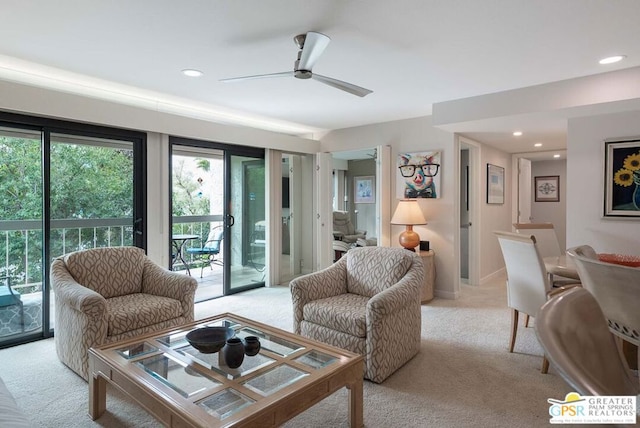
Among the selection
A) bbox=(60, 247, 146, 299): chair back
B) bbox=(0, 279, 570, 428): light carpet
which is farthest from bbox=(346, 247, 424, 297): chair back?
bbox=(60, 247, 146, 299): chair back

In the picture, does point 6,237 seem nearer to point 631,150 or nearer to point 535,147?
point 631,150

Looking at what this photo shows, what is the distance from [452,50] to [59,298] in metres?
3.33

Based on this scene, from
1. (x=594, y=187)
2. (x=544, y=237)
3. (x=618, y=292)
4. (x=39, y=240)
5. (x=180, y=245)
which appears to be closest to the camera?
(x=618, y=292)

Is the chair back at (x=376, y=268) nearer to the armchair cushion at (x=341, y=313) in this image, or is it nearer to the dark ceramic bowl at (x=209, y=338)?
the armchair cushion at (x=341, y=313)

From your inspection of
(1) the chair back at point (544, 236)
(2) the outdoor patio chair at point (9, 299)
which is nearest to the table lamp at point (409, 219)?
(1) the chair back at point (544, 236)

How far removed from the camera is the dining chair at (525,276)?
8.68 feet

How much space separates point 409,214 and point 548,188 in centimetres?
442

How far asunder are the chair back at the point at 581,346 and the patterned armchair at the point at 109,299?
2.52m

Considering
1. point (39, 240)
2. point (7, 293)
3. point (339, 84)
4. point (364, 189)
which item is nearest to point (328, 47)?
point (339, 84)

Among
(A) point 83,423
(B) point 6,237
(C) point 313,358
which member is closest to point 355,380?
(C) point 313,358

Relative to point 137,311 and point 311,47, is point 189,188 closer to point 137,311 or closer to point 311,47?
point 137,311

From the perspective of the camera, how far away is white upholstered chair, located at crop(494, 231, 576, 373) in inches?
104

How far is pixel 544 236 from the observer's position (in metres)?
4.09

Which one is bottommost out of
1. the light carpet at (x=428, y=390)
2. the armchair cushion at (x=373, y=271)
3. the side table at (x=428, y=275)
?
the light carpet at (x=428, y=390)
